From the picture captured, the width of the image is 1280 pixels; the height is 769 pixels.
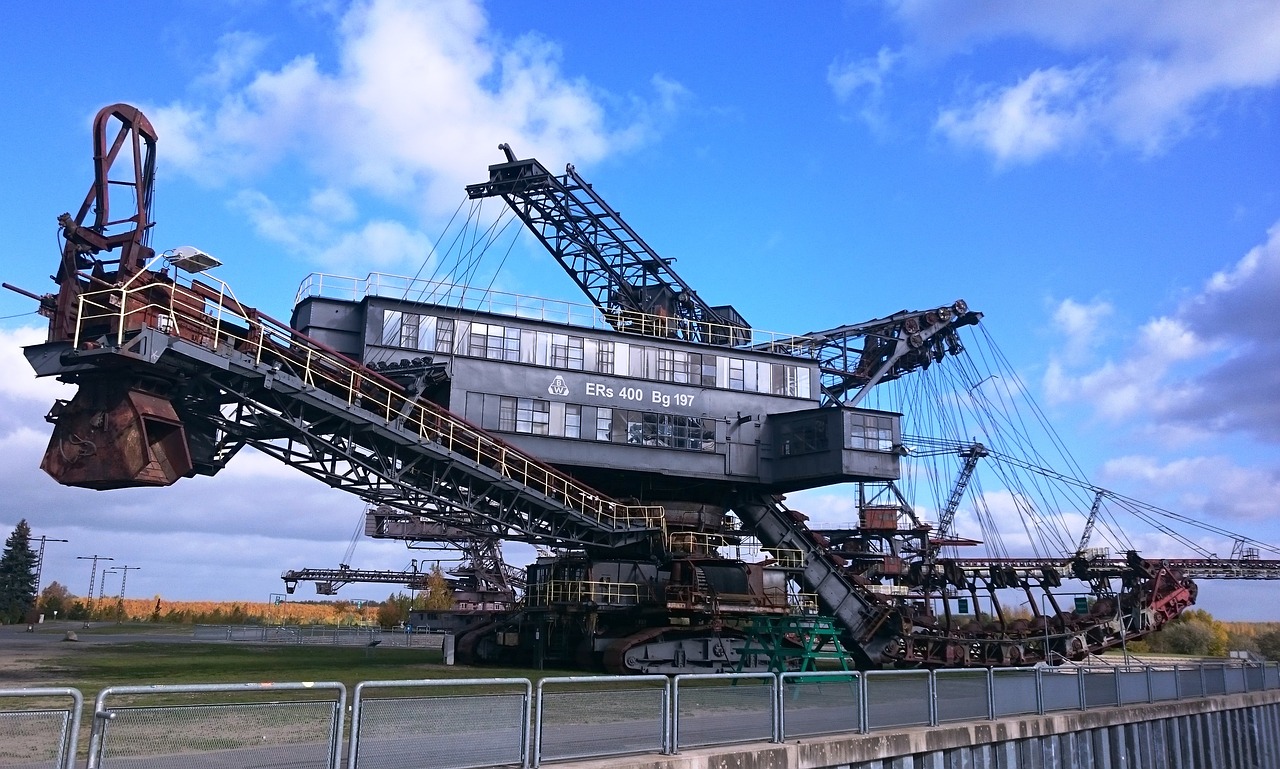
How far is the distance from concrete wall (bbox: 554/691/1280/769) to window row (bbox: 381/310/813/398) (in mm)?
17980

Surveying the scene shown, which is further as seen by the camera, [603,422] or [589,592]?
[603,422]

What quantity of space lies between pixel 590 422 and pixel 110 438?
15.5 m

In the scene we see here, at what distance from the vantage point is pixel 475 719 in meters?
10.6

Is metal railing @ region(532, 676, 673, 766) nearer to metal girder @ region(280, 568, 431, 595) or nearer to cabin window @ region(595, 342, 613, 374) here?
cabin window @ region(595, 342, 613, 374)

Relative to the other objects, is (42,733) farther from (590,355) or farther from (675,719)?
(590,355)

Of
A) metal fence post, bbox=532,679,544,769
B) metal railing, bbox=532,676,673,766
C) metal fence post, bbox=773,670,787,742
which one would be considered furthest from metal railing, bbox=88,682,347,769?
metal fence post, bbox=773,670,787,742

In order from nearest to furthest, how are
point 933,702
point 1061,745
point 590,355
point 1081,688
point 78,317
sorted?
point 933,702, point 1061,745, point 1081,688, point 78,317, point 590,355

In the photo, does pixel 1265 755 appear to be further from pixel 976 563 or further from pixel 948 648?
pixel 976 563

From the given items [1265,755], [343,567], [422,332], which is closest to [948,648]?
[1265,755]

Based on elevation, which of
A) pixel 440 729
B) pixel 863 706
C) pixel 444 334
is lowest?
pixel 863 706

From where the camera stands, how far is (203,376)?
24.7 m

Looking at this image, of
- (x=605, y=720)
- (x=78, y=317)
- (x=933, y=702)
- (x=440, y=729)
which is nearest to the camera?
(x=440, y=729)

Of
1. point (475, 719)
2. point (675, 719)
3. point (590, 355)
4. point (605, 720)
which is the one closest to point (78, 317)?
point (590, 355)

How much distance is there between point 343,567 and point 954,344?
170 ft
